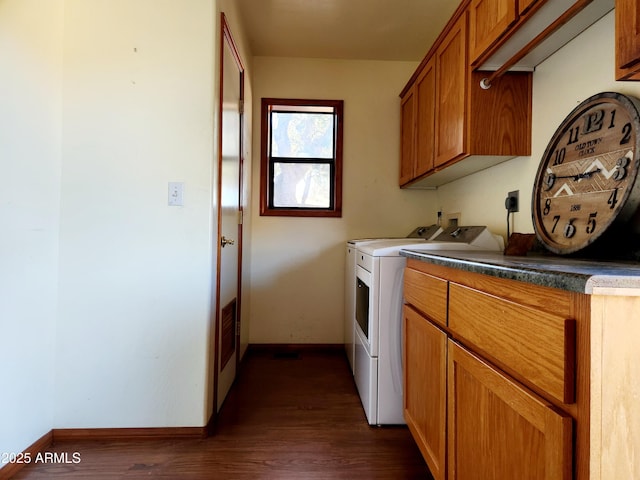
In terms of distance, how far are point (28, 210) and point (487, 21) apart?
208cm

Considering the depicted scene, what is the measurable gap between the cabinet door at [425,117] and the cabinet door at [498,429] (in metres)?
1.44

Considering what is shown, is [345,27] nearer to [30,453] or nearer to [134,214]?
[134,214]

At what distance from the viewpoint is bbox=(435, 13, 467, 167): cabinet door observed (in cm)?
160

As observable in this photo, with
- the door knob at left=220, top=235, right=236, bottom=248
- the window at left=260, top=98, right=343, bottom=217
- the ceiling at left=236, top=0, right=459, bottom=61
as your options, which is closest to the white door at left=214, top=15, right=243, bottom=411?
the door knob at left=220, top=235, right=236, bottom=248

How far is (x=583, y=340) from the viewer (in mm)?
566

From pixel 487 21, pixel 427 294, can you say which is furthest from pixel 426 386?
pixel 487 21

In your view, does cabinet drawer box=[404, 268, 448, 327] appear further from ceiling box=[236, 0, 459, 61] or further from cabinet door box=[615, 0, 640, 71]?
ceiling box=[236, 0, 459, 61]

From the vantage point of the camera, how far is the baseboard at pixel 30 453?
1.25 metres

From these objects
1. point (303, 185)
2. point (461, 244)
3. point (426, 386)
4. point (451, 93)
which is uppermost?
point (451, 93)

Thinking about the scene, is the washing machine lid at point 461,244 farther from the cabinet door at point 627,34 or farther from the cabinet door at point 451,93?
the cabinet door at point 627,34

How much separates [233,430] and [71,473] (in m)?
0.65

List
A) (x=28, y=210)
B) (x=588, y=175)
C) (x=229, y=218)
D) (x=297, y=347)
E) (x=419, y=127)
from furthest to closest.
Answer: (x=297, y=347)
(x=419, y=127)
(x=229, y=218)
(x=28, y=210)
(x=588, y=175)

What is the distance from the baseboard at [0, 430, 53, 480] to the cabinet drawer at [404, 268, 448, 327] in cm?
173

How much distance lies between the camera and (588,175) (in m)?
1.11
